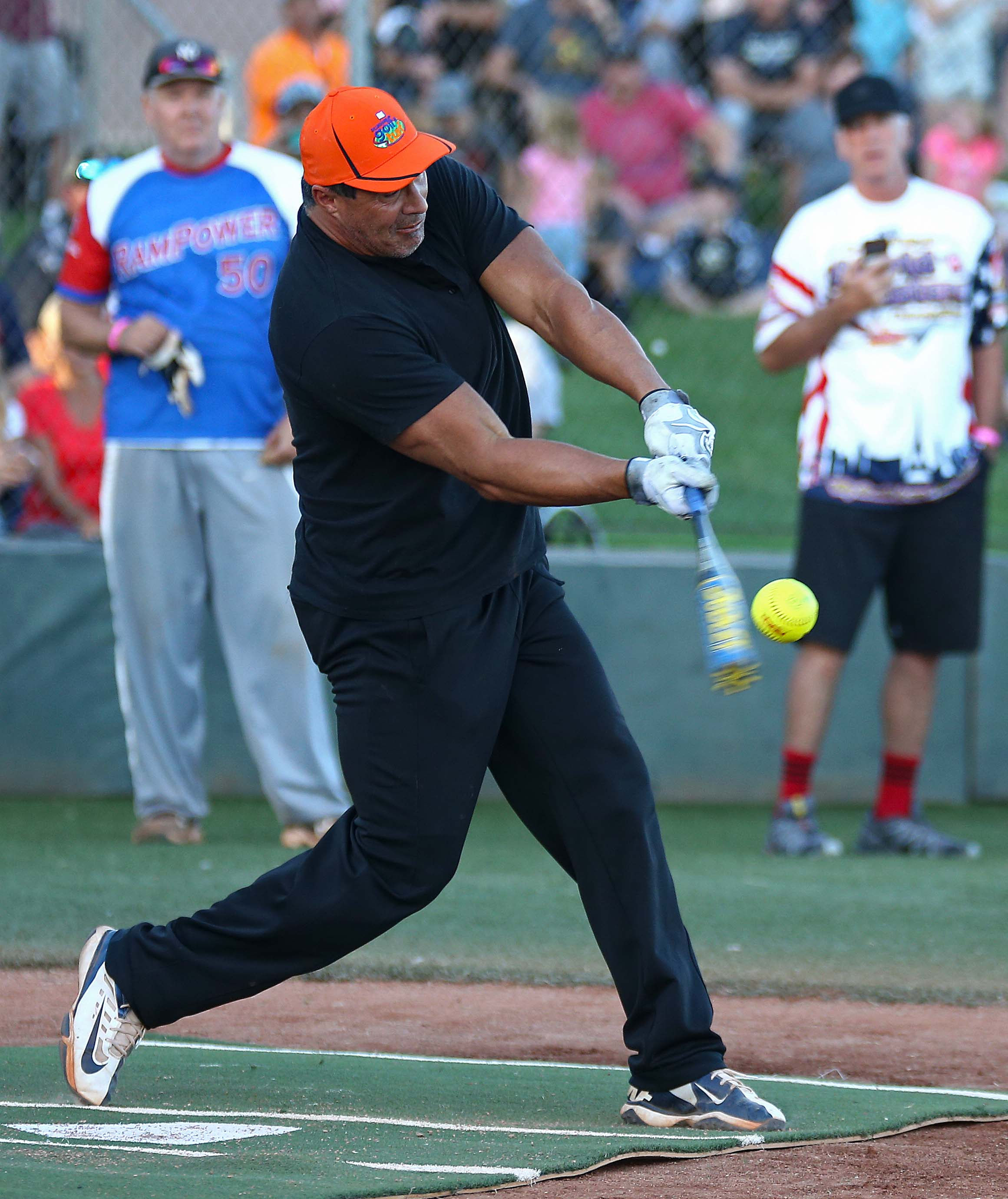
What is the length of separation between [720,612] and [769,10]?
8.51 metres

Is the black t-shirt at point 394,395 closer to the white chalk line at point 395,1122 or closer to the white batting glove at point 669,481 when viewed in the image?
the white batting glove at point 669,481

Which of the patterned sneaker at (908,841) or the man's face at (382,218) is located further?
the patterned sneaker at (908,841)

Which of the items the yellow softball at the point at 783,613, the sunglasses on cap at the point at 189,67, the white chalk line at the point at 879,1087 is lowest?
the white chalk line at the point at 879,1087

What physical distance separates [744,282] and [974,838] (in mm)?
3776

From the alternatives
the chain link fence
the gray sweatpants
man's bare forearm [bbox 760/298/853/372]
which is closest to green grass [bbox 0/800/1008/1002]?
the gray sweatpants

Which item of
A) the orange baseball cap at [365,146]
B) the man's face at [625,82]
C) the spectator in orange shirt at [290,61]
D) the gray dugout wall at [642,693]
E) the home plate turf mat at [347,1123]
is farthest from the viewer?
the man's face at [625,82]

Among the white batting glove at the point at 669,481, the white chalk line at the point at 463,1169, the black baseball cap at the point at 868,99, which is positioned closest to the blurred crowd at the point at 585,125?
the black baseball cap at the point at 868,99

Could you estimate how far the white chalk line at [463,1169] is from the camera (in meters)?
3.33

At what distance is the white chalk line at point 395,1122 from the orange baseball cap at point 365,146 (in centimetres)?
182

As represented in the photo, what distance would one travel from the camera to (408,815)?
3801 mm

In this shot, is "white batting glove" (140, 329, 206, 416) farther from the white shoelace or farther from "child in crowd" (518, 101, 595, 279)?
the white shoelace

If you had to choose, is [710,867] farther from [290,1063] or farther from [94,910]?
[290,1063]

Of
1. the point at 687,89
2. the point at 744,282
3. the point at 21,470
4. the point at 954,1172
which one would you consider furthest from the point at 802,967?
the point at 687,89

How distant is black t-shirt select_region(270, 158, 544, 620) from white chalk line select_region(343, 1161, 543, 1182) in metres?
1.06
